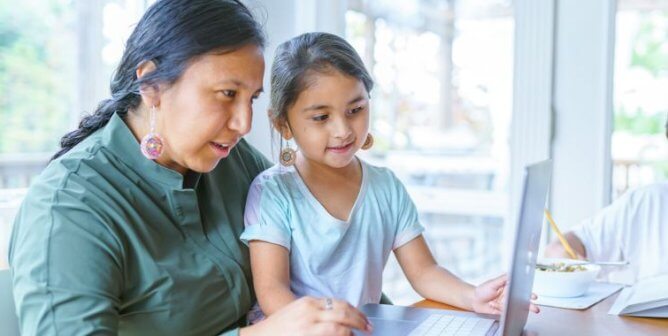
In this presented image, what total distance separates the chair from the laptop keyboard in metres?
0.60

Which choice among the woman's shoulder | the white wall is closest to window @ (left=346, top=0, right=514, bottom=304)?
the white wall

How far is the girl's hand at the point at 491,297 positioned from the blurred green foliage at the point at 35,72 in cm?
165

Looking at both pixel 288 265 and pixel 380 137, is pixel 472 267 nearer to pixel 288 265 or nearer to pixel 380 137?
pixel 380 137

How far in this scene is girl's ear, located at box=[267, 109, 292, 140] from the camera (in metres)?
1.51

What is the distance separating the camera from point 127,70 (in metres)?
1.30

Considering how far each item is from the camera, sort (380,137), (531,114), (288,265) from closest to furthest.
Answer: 1. (288,265)
2. (531,114)
3. (380,137)

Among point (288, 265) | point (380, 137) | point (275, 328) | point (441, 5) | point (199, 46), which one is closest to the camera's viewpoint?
point (275, 328)

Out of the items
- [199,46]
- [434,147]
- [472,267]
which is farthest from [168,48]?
[472,267]

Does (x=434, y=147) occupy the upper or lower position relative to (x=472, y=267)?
upper

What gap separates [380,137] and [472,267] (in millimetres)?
890

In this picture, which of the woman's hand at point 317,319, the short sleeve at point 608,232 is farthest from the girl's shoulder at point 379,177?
the short sleeve at point 608,232

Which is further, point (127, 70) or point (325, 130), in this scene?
point (325, 130)

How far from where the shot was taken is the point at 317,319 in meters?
1.05

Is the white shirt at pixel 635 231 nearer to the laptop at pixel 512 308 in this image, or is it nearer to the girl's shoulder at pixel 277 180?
the laptop at pixel 512 308
